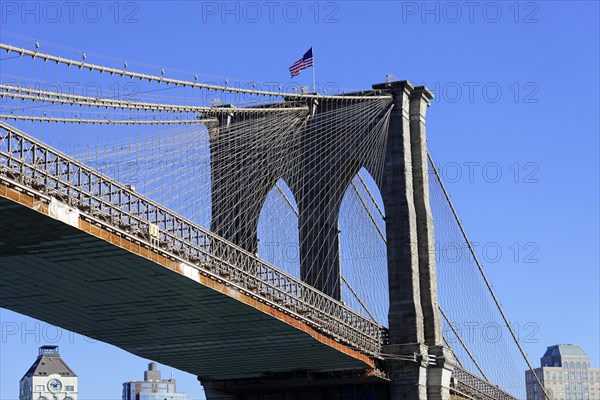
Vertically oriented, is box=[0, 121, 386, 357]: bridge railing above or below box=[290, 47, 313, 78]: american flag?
below

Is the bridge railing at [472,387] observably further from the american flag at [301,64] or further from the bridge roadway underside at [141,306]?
the american flag at [301,64]

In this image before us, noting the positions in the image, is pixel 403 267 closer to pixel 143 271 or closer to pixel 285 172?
pixel 285 172

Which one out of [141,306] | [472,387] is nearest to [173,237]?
[141,306]

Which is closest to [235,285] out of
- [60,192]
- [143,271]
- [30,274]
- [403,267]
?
[143,271]

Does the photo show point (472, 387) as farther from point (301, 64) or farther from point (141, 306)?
point (141, 306)

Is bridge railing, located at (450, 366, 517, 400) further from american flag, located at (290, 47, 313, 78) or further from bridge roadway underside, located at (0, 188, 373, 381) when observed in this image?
american flag, located at (290, 47, 313, 78)
